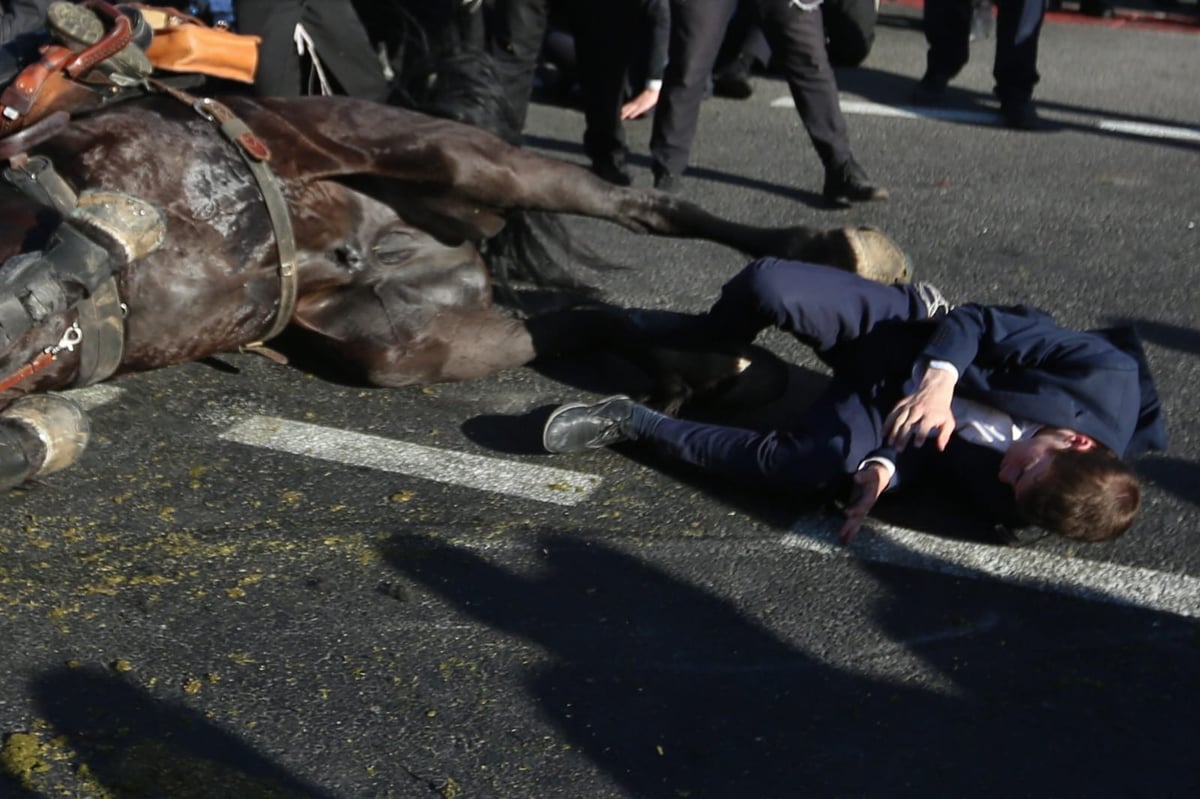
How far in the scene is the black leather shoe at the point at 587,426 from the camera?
3965 millimetres

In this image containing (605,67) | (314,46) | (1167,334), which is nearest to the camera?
(1167,334)

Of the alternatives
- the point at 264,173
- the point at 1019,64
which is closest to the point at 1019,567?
the point at 264,173

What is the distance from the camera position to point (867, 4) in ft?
26.0

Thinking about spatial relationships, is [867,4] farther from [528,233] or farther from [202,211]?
[202,211]

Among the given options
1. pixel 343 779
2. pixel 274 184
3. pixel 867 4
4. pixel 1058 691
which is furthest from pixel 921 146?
pixel 343 779

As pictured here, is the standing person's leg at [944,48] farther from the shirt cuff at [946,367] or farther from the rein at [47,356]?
the rein at [47,356]

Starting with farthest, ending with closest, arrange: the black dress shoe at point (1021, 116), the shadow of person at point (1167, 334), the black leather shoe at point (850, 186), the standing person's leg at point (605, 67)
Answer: the black dress shoe at point (1021, 116)
the standing person's leg at point (605, 67)
the black leather shoe at point (850, 186)
the shadow of person at point (1167, 334)

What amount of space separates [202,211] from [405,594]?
1.16 m

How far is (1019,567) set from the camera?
11.6ft

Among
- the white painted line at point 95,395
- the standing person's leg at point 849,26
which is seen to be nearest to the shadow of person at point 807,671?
the white painted line at point 95,395

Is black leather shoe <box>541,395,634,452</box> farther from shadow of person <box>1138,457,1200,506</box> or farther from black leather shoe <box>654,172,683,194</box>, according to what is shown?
black leather shoe <box>654,172,683,194</box>

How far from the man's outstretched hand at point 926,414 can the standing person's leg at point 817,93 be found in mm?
2852

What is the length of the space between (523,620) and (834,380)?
1145mm

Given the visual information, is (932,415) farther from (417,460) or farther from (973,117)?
(973,117)
